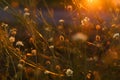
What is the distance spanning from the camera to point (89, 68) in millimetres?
3010

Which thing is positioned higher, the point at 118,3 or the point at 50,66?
the point at 118,3

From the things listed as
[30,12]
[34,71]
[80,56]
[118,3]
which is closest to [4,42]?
[34,71]

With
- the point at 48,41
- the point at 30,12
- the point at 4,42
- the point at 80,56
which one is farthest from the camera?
the point at 30,12

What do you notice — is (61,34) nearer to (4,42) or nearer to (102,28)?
(102,28)

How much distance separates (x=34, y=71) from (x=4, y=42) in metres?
0.30

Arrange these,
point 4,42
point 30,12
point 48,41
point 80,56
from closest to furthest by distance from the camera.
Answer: point 4,42
point 80,56
point 48,41
point 30,12

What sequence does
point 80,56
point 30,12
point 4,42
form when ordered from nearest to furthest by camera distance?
1. point 4,42
2. point 80,56
3. point 30,12

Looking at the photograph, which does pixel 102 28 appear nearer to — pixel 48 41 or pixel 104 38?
pixel 104 38

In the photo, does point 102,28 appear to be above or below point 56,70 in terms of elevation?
above

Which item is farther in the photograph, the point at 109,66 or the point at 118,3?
the point at 118,3

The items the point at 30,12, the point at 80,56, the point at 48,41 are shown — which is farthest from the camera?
the point at 30,12

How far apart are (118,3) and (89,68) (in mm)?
937

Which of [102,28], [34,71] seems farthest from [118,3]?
[34,71]

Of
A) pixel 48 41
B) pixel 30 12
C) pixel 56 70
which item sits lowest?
pixel 56 70
